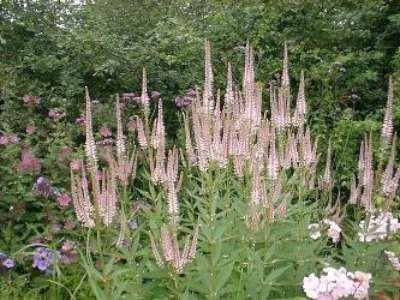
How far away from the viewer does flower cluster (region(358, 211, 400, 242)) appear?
11.0 ft

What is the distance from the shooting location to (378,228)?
343cm

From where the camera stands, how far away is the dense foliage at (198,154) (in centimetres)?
310

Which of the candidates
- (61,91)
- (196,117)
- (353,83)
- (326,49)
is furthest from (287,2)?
(196,117)

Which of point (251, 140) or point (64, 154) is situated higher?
point (251, 140)

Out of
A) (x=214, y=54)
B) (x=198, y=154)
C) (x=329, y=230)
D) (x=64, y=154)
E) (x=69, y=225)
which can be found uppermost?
(x=214, y=54)

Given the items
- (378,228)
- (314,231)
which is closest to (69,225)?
(314,231)

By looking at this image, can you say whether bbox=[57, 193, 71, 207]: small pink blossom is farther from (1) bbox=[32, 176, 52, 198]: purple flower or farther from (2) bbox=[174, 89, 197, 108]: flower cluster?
(2) bbox=[174, 89, 197, 108]: flower cluster

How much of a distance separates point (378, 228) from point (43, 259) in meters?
2.27

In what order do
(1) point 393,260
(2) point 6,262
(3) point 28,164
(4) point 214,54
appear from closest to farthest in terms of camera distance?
(1) point 393,260 → (2) point 6,262 → (3) point 28,164 → (4) point 214,54

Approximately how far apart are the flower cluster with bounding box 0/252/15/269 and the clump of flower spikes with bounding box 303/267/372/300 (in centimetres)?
237

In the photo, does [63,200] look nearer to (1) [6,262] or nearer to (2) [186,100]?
(1) [6,262]

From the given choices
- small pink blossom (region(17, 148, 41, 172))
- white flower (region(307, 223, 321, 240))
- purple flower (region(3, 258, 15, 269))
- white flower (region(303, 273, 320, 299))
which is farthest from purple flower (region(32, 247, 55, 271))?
white flower (region(303, 273, 320, 299))

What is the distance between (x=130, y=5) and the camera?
484 inches

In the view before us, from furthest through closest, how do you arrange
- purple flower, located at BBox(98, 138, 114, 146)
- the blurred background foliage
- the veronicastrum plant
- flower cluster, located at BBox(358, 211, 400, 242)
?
the blurred background foliage → purple flower, located at BBox(98, 138, 114, 146) → flower cluster, located at BBox(358, 211, 400, 242) → the veronicastrum plant
